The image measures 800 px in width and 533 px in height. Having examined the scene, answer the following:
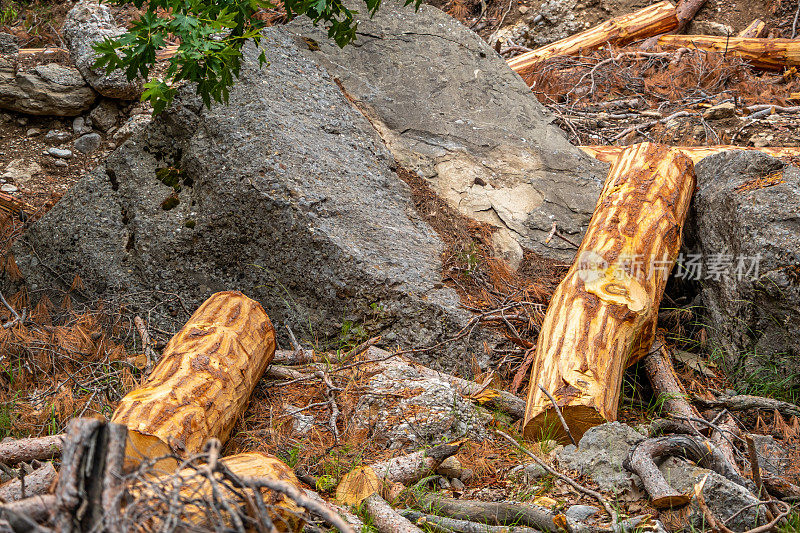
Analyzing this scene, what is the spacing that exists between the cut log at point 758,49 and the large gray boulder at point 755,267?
4.29m

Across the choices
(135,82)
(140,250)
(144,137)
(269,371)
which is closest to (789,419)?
(269,371)

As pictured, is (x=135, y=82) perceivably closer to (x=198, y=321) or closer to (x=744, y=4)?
(x=198, y=321)

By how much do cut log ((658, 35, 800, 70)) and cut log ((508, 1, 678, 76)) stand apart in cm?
67

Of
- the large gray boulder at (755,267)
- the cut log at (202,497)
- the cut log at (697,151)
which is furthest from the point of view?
the cut log at (697,151)

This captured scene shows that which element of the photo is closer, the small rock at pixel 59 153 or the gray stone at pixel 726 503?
the gray stone at pixel 726 503

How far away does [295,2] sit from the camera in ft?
10.8

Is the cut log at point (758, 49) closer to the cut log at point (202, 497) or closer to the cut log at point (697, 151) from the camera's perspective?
the cut log at point (697, 151)

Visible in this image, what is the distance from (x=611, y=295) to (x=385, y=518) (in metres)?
1.65

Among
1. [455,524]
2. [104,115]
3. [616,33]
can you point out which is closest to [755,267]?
[455,524]

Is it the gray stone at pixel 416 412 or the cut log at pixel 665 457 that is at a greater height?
the cut log at pixel 665 457

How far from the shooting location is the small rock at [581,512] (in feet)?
7.54

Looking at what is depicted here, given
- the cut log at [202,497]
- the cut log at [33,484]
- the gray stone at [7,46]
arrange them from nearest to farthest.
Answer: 1. the cut log at [202,497]
2. the cut log at [33,484]
3. the gray stone at [7,46]

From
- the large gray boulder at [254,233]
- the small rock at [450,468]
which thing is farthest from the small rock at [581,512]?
the large gray boulder at [254,233]

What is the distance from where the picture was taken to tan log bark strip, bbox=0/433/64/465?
243cm
